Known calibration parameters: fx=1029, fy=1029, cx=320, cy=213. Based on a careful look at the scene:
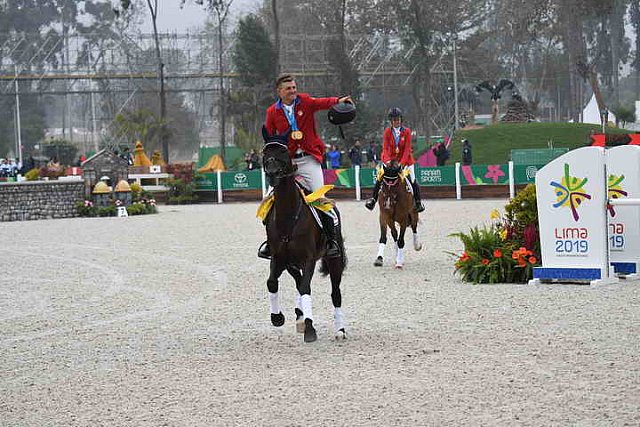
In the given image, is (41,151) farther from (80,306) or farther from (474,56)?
(80,306)

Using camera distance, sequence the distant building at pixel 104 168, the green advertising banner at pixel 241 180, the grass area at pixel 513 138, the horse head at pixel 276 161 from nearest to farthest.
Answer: the horse head at pixel 276 161 → the distant building at pixel 104 168 → the green advertising banner at pixel 241 180 → the grass area at pixel 513 138

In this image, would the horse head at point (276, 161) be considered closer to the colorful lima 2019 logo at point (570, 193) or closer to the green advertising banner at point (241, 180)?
the colorful lima 2019 logo at point (570, 193)

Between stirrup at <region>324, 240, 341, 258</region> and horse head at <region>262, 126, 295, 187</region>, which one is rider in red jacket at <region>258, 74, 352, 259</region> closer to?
stirrup at <region>324, 240, 341, 258</region>

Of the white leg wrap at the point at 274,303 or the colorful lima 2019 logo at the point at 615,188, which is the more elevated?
the colorful lima 2019 logo at the point at 615,188

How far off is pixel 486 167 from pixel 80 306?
27710 millimetres

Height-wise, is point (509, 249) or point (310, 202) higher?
point (310, 202)

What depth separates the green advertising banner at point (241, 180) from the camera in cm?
4325

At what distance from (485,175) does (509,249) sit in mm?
25228

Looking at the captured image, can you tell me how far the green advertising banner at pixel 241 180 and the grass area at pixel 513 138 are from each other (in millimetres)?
14482

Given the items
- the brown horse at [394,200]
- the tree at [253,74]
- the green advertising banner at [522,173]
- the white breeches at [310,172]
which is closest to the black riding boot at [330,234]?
the white breeches at [310,172]

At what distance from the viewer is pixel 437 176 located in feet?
132

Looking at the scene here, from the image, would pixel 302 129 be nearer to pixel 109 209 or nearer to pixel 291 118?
pixel 291 118

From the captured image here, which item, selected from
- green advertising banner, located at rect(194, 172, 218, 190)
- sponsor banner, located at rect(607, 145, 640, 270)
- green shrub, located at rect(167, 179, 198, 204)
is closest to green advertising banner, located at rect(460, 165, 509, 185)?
Result: green advertising banner, located at rect(194, 172, 218, 190)

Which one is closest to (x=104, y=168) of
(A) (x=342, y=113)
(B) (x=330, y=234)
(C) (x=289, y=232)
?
(B) (x=330, y=234)
